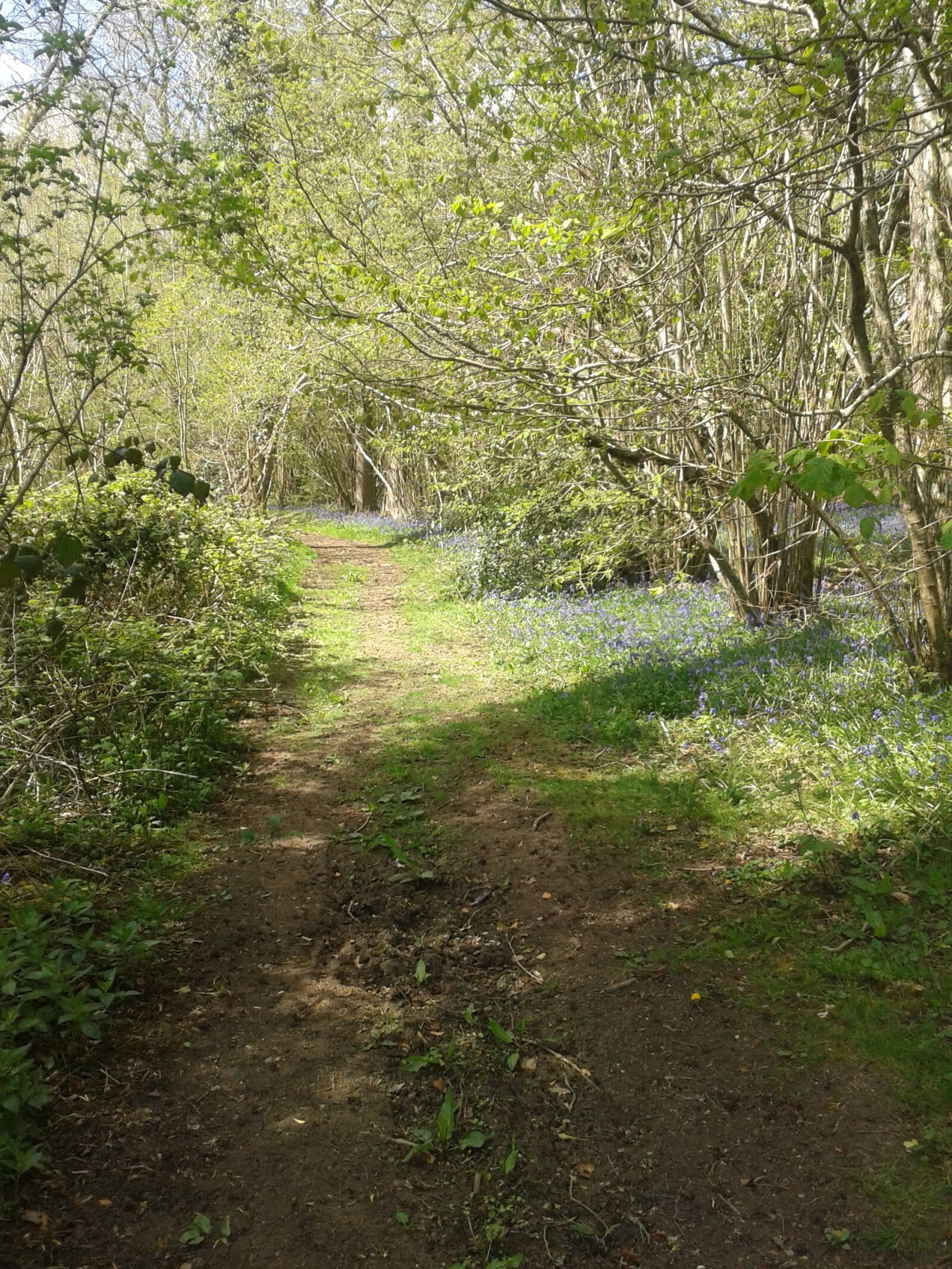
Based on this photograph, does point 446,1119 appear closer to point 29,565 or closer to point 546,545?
point 29,565

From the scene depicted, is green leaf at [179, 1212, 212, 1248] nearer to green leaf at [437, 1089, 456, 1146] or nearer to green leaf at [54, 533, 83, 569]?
green leaf at [437, 1089, 456, 1146]

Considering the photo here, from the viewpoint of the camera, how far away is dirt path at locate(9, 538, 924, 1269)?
98.3 inches

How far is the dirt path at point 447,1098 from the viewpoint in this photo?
8.19 ft

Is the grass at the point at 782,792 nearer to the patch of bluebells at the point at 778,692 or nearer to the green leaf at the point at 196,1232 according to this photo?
the patch of bluebells at the point at 778,692

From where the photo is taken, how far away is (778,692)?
6039 mm

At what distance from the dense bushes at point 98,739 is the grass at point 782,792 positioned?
152 cm

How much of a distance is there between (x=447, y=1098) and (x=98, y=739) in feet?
11.8

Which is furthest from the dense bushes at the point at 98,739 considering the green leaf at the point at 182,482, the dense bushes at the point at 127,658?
the green leaf at the point at 182,482

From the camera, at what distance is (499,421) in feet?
23.3

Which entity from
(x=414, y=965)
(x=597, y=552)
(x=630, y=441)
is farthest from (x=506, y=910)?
(x=630, y=441)

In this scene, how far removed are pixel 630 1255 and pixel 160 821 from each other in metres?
3.48

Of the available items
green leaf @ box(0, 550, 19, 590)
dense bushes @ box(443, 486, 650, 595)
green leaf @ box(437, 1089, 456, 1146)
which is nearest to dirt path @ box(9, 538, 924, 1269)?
green leaf @ box(437, 1089, 456, 1146)

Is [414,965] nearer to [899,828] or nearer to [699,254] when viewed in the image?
[899,828]

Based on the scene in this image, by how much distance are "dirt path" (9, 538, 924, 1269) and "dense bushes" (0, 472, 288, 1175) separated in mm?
264
